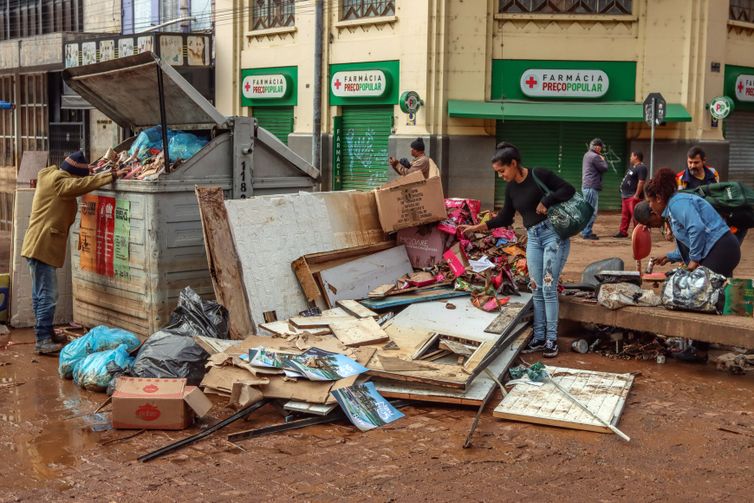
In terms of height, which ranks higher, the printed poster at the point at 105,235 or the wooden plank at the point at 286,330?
the printed poster at the point at 105,235

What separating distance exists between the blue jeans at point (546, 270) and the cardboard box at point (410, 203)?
1212 mm

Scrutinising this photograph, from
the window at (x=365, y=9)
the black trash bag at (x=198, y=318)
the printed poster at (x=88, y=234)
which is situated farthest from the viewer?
the window at (x=365, y=9)

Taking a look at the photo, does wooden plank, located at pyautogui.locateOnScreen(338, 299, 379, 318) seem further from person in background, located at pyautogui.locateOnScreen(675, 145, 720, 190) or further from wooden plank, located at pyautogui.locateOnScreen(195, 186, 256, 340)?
person in background, located at pyautogui.locateOnScreen(675, 145, 720, 190)

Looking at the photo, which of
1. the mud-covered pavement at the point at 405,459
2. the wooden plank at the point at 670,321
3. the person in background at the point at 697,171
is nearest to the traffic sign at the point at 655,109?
the person in background at the point at 697,171

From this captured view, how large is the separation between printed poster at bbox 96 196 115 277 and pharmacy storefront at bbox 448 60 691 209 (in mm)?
13526

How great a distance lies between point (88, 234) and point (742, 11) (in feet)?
62.7

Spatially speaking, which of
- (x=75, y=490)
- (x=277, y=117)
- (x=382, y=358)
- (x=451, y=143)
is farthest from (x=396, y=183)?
(x=277, y=117)

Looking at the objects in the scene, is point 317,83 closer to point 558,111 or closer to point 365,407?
point 558,111

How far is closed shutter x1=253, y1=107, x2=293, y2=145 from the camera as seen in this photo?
25781mm

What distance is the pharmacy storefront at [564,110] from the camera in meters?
21.1

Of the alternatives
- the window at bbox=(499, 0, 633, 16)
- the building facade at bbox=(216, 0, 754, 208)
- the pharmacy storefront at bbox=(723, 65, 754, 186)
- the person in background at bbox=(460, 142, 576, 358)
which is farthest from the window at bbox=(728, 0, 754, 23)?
the person in background at bbox=(460, 142, 576, 358)

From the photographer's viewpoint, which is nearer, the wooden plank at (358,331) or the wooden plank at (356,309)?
the wooden plank at (358,331)

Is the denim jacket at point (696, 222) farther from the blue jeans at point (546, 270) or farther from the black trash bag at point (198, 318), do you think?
the black trash bag at point (198, 318)

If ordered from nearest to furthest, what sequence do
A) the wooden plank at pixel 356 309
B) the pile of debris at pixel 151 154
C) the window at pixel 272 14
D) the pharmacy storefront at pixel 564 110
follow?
1. the wooden plank at pixel 356 309
2. the pile of debris at pixel 151 154
3. the pharmacy storefront at pixel 564 110
4. the window at pixel 272 14
